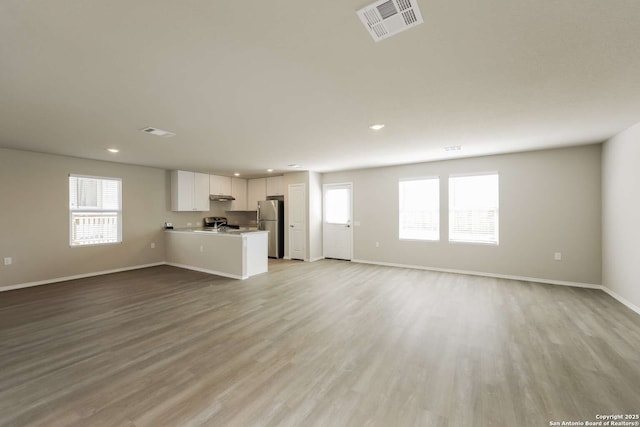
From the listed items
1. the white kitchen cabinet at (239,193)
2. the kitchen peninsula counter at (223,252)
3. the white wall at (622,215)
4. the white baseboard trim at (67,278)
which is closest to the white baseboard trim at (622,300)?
the white wall at (622,215)

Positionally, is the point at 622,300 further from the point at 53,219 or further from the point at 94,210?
the point at 53,219

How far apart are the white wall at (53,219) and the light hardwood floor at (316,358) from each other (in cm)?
77

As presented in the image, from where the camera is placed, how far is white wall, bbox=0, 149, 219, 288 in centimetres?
465

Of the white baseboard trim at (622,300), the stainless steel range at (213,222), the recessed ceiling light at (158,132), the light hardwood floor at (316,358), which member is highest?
the recessed ceiling light at (158,132)

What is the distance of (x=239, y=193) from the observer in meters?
8.64

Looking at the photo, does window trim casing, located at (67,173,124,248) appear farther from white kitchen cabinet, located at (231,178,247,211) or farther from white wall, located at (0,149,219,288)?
white kitchen cabinet, located at (231,178,247,211)

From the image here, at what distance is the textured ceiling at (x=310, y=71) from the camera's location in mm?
1495

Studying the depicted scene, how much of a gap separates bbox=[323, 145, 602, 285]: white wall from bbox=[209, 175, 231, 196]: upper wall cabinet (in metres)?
5.28

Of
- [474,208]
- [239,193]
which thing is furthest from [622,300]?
[239,193]

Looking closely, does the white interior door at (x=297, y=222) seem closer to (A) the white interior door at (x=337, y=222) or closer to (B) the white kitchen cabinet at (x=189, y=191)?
(A) the white interior door at (x=337, y=222)

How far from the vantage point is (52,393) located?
1978mm

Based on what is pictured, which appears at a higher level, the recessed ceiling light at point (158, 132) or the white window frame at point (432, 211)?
the recessed ceiling light at point (158, 132)

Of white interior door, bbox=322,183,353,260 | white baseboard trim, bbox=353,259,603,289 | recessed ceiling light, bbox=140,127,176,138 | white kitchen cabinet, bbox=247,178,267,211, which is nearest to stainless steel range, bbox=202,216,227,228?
white kitchen cabinet, bbox=247,178,267,211

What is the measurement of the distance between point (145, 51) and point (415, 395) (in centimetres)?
311
